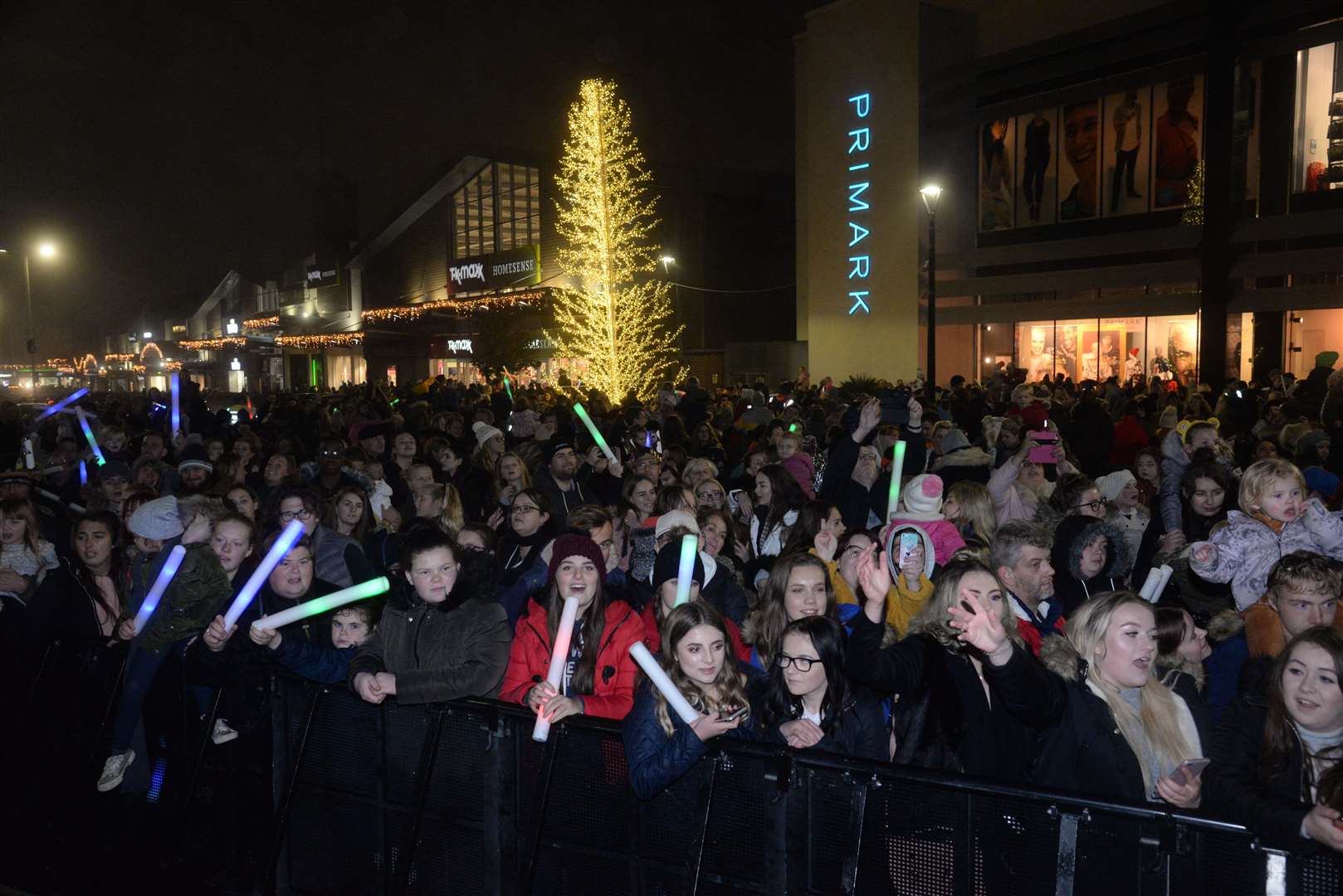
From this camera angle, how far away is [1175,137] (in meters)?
30.0

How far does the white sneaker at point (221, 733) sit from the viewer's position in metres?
5.31

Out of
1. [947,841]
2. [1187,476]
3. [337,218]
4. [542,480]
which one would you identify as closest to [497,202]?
[337,218]

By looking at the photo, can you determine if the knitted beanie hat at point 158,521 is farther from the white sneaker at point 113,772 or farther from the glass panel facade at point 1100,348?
the glass panel facade at point 1100,348

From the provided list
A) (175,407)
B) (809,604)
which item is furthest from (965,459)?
(175,407)

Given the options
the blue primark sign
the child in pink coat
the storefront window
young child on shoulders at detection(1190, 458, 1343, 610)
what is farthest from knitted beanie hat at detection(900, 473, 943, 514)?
the blue primark sign

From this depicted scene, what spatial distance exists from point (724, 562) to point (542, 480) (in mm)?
3344

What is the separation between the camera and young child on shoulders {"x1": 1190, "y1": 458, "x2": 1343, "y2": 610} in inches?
215

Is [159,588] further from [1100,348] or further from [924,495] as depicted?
[1100,348]

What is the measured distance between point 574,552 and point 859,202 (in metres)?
33.8

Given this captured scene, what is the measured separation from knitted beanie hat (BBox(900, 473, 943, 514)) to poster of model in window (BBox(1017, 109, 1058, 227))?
30132mm

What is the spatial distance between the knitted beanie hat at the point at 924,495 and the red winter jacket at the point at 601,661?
2384 millimetres

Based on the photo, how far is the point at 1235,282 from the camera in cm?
2859

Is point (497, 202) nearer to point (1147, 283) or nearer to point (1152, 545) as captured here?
point (1147, 283)

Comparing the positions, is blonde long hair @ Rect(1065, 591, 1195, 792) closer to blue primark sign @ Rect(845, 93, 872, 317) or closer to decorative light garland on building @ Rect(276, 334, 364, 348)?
blue primark sign @ Rect(845, 93, 872, 317)
